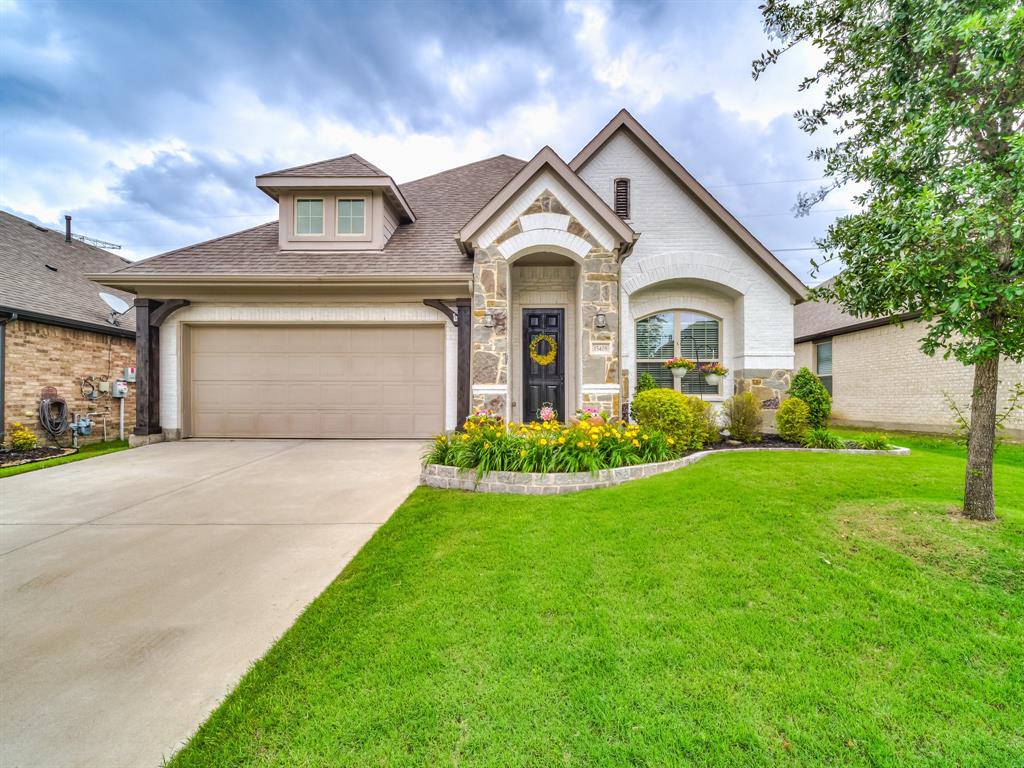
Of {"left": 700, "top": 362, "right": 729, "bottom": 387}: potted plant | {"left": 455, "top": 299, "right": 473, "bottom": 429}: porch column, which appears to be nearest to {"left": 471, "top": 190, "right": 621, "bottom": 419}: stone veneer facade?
{"left": 455, "top": 299, "right": 473, "bottom": 429}: porch column

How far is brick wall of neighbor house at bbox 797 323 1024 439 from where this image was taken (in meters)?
9.70

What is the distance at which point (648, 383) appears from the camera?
8.83m

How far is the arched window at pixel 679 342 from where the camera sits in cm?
931

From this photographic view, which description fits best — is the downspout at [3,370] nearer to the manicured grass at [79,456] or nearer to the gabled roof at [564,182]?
the manicured grass at [79,456]

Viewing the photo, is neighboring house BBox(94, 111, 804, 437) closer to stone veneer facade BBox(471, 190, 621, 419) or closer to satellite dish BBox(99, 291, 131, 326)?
satellite dish BBox(99, 291, 131, 326)

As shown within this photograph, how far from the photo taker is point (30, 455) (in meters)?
7.32

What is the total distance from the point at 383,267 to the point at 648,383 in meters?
6.04

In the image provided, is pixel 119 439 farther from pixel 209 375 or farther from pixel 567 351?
pixel 567 351

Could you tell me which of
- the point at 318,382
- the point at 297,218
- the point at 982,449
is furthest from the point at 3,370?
the point at 982,449

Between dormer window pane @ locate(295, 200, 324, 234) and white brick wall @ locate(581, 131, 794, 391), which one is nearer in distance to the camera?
white brick wall @ locate(581, 131, 794, 391)

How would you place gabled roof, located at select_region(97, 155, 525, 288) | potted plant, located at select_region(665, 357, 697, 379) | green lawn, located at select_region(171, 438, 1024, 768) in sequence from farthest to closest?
potted plant, located at select_region(665, 357, 697, 379) → gabled roof, located at select_region(97, 155, 525, 288) → green lawn, located at select_region(171, 438, 1024, 768)

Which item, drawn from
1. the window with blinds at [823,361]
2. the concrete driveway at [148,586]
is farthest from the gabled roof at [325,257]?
the window with blinds at [823,361]

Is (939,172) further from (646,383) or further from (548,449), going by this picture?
(646,383)

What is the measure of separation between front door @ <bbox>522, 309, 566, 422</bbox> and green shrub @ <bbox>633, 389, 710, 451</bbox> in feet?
7.09
